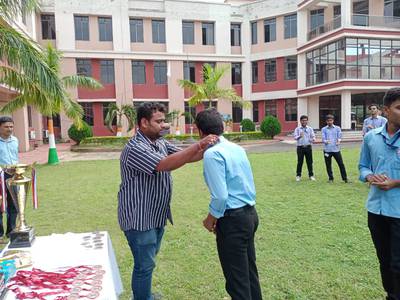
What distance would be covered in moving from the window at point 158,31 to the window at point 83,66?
5.84 meters

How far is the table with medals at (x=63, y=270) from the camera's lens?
2.20 m

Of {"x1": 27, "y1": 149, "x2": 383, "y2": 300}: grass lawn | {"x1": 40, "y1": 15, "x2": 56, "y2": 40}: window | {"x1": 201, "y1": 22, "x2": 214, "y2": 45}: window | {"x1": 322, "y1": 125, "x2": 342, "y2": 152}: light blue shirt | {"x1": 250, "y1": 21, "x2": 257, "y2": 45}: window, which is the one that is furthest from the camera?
{"x1": 250, "y1": 21, "x2": 257, "y2": 45}: window

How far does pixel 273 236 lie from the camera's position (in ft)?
17.1

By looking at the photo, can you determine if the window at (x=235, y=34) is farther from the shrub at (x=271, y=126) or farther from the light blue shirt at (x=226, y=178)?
the light blue shirt at (x=226, y=178)

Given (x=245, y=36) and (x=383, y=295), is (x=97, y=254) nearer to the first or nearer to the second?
(x=383, y=295)

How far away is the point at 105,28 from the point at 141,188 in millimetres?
30208

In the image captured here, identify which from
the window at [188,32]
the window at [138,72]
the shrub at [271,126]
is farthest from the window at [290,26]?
the window at [138,72]

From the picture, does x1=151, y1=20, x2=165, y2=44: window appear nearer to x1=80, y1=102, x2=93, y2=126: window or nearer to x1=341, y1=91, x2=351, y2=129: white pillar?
x1=80, y1=102, x2=93, y2=126: window

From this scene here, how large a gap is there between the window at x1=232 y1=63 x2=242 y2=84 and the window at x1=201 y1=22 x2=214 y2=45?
3.06 meters

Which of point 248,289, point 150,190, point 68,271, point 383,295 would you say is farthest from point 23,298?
point 383,295

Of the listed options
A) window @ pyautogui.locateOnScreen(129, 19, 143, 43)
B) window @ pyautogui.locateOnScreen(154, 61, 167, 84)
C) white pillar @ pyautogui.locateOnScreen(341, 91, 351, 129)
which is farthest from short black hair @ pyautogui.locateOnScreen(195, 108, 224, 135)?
window @ pyautogui.locateOnScreen(129, 19, 143, 43)

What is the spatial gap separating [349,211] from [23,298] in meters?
5.64

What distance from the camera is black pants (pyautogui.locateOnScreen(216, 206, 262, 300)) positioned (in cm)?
267

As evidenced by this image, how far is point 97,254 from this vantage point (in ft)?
9.34
